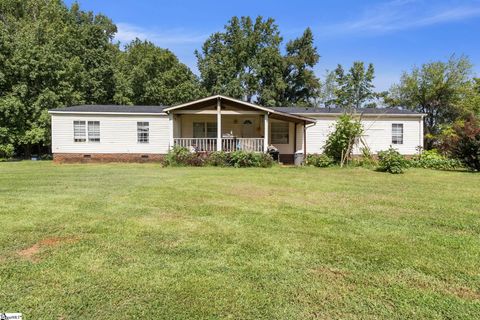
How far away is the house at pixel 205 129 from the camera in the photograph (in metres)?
16.6

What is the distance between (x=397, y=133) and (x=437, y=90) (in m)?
13.9

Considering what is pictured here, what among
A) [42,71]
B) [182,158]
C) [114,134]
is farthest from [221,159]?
[42,71]

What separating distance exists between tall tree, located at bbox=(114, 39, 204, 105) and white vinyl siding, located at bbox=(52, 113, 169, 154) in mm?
12109

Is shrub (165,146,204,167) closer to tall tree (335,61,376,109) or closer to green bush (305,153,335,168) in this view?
green bush (305,153,335,168)

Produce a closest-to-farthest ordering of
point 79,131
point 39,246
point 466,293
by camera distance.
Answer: point 466,293 → point 39,246 → point 79,131

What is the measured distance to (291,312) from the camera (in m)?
2.59

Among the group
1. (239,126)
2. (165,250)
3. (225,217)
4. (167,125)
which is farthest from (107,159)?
(165,250)

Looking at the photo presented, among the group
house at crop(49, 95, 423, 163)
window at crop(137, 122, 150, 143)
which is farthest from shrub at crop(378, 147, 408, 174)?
window at crop(137, 122, 150, 143)

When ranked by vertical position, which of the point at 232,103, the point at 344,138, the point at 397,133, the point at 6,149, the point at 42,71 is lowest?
the point at 6,149

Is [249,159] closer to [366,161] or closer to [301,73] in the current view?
[366,161]

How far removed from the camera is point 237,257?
12.0 ft

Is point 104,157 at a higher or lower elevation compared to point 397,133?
lower

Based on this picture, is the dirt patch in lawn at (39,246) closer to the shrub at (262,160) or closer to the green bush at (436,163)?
the shrub at (262,160)

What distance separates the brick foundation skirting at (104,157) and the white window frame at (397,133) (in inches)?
524
